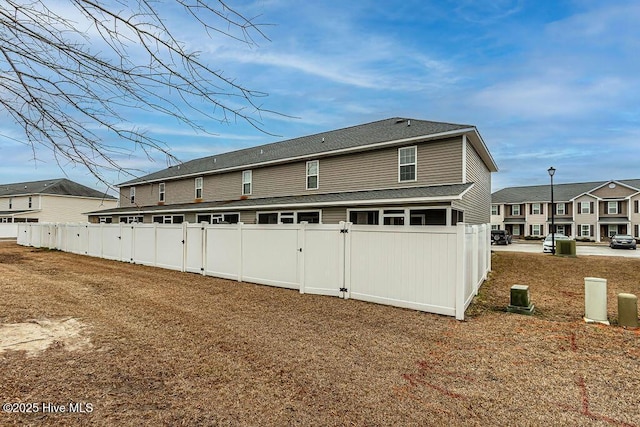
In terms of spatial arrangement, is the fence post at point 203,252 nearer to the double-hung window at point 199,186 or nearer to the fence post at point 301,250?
the fence post at point 301,250

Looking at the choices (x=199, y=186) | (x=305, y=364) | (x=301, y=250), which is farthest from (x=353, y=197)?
(x=199, y=186)

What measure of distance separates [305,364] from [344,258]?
3705 millimetres

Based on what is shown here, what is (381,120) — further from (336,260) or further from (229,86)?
(229,86)

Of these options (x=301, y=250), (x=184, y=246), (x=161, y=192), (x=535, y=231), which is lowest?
(x=535, y=231)

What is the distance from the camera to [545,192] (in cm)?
4488

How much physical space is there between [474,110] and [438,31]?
14.5 metres

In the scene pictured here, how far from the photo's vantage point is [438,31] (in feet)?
16.8

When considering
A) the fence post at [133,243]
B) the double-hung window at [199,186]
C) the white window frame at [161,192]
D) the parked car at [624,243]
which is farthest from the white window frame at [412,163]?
the parked car at [624,243]

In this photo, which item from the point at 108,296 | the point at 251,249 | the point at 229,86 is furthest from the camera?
A: the point at 251,249

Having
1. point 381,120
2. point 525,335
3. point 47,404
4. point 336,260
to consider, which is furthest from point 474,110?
point 47,404

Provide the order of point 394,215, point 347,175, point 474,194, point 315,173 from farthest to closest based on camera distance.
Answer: point 315,173, point 347,175, point 474,194, point 394,215

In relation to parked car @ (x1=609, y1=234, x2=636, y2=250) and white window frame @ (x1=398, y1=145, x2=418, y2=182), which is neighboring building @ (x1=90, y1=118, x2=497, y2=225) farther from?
parked car @ (x1=609, y1=234, x2=636, y2=250)

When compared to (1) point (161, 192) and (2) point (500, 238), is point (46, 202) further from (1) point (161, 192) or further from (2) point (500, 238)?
(2) point (500, 238)

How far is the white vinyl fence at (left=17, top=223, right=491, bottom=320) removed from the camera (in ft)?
20.0
